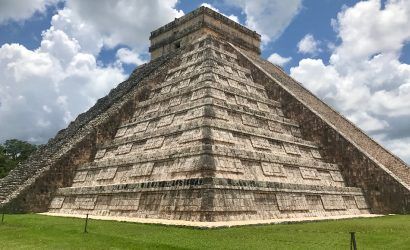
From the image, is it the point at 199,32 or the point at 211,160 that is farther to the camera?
the point at 199,32

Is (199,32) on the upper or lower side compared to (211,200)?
upper

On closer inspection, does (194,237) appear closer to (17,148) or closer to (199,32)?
(199,32)

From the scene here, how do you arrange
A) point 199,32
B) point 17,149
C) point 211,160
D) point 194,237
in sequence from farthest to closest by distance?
point 17,149, point 199,32, point 211,160, point 194,237

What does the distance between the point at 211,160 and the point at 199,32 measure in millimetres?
13904

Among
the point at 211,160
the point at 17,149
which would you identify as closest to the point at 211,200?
the point at 211,160

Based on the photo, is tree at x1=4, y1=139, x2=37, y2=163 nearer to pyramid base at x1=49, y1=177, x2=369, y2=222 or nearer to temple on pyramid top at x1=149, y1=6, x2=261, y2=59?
temple on pyramid top at x1=149, y1=6, x2=261, y2=59

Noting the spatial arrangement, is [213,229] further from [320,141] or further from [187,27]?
[187,27]

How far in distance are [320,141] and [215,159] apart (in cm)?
738

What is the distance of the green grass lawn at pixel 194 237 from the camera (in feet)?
25.8

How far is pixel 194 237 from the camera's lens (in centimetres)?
862

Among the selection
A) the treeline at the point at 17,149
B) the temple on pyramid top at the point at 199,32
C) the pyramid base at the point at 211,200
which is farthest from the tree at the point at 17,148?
the pyramid base at the point at 211,200

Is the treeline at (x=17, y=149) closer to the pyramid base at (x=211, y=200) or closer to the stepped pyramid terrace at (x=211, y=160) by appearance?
the stepped pyramid terrace at (x=211, y=160)

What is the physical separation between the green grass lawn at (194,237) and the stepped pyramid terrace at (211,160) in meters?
1.67

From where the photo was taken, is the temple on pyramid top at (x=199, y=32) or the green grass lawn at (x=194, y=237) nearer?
the green grass lawn at (x=194, y=237)
